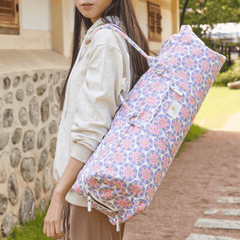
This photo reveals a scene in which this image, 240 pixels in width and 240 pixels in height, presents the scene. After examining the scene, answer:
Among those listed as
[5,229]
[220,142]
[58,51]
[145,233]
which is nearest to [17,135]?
[5,229]

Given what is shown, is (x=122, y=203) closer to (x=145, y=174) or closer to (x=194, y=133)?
(x=145, y=174)

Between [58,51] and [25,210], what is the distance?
1816mm

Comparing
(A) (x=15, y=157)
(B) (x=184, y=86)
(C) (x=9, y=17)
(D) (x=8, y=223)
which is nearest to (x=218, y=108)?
(C) (x=9, y=17)

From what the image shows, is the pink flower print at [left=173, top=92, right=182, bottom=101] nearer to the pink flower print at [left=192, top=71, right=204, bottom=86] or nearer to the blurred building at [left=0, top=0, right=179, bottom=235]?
the pink flower print at [left=192, top=71, right=204, bottom=86]

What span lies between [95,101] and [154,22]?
23.9 ft

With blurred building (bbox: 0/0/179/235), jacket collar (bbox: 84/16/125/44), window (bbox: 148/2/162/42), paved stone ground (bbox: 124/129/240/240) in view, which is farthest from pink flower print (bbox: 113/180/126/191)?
window (bbox: 148/2/162/42)

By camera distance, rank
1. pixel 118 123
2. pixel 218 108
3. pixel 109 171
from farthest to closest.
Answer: pixel 218 108 → pixel 118 123 → pixel 109 171

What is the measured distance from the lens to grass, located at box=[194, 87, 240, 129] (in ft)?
34.2

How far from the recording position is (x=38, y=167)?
3932mm

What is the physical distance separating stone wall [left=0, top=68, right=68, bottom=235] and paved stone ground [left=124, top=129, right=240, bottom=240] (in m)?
1.05

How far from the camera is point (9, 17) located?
372 cm

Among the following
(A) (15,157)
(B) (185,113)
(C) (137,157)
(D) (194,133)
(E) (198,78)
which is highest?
(E) (198,78)

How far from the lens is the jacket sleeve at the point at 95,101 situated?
4.23 ft

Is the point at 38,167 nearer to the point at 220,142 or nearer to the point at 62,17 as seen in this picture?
the point at 62,17
